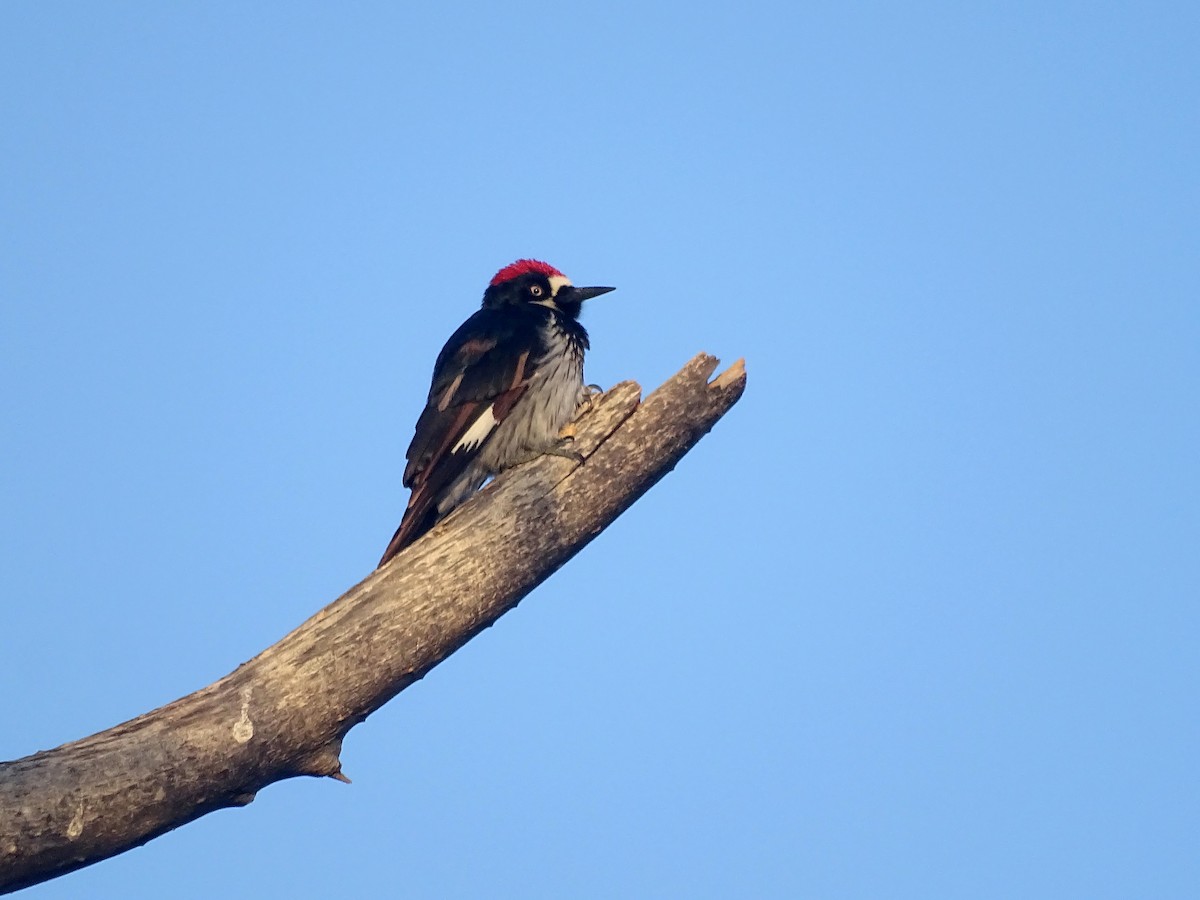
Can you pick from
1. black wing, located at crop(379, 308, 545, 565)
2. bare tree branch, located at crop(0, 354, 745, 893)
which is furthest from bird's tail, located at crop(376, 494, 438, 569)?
bare tree branch, located at crop(0, 354, 745, 893)

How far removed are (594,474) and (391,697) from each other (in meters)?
1.17

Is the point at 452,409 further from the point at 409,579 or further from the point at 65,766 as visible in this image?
the point at 65,766

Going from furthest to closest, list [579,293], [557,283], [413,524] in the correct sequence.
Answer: [557,283] → [579,293] → [413,524]

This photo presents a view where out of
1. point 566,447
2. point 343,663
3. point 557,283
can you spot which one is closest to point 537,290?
point 557,283

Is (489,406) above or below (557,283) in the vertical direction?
below

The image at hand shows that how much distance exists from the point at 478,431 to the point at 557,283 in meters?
1.42

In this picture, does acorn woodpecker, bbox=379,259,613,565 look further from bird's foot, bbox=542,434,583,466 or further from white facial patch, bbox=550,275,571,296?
white facial patch, bbox=550,275,571,296

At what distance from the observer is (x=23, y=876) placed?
3.82 meters

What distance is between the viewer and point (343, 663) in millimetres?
4301

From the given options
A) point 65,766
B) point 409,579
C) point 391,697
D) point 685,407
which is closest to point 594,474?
point 685,407

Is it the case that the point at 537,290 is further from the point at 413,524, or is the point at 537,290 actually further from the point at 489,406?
the point at 413,524

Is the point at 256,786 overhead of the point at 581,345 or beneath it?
beneath

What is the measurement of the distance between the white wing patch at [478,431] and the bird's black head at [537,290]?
42.7 inches

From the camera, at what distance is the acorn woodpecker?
17.3 ft
